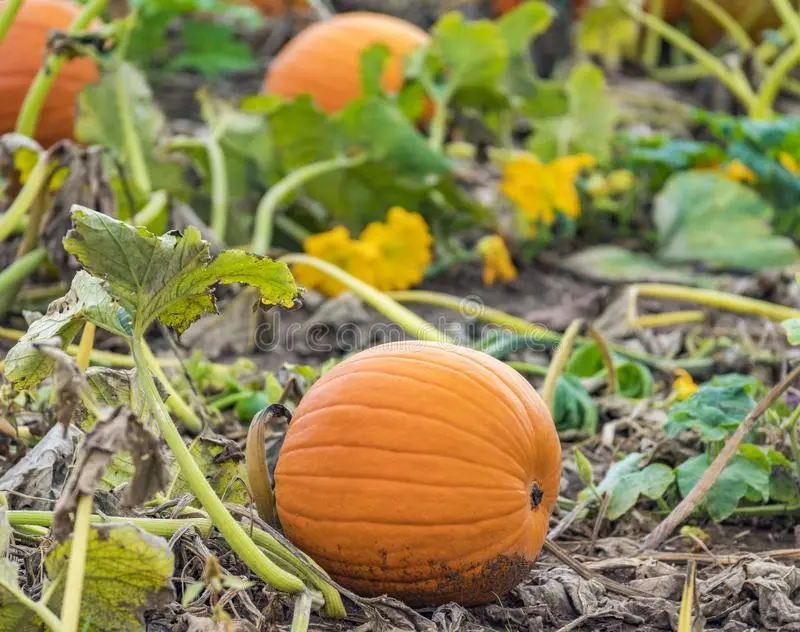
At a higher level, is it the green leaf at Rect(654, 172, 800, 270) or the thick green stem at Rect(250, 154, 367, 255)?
the thick green stem at Rect(250, 154, 367, 255)

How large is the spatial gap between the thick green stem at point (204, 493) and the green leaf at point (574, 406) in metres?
1.05

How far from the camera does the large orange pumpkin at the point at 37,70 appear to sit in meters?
3.56

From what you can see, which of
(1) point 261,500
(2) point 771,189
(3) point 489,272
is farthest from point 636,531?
(2) point 771,189

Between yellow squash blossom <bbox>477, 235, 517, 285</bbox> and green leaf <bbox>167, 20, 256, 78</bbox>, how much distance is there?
1756 millimetres

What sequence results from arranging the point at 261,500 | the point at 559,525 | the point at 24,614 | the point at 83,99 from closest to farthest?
the point at 24,614
the point at 261,500
the point at 559,525
the point at 83,99

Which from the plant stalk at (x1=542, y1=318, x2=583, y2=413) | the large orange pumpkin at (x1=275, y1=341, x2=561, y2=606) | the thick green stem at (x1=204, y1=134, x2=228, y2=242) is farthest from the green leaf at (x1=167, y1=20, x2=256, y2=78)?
the large orange pumpkin at (x1=275, y1=341, x2=561, y2=606)

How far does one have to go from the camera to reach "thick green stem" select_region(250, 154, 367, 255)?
319cm

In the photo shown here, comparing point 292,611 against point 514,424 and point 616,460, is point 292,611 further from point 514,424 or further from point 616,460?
point 616,460

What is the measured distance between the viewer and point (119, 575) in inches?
53.6

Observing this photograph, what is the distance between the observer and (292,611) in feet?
5.09

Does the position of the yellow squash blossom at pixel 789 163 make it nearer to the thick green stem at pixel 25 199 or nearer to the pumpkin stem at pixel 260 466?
the thick green stem at pixel 25 199

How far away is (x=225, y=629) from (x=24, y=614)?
232 mm

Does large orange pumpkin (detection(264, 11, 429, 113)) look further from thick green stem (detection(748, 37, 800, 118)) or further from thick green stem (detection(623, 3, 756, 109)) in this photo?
thick green stem (detection(748, 37, 800, 118))

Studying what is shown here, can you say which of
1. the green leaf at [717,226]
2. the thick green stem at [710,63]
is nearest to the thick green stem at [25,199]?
the green leaf at [717,226]
